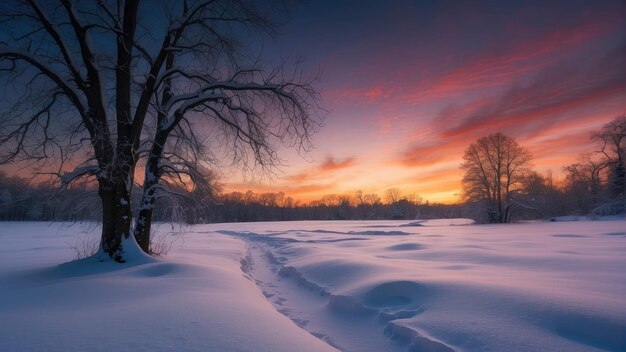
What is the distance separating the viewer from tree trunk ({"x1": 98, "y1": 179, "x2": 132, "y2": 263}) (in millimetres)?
7059

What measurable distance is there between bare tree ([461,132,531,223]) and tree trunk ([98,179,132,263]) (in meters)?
34.9

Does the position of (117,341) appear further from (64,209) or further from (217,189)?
(217,189)

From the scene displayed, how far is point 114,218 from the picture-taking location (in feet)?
23.3

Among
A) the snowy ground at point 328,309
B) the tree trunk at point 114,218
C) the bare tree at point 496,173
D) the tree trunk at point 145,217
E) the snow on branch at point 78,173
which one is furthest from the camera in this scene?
the bare tree at point 496,173

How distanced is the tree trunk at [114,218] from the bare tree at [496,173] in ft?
115

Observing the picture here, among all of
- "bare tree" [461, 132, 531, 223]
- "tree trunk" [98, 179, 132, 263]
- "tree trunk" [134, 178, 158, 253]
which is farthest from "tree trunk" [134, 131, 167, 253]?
"bare tree" [461, 132, 531, 223]

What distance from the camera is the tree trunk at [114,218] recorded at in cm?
706

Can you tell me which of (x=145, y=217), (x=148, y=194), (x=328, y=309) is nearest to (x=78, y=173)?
(x=148, y=194)

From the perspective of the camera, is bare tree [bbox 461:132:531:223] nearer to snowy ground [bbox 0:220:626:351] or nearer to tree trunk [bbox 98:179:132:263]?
snowy ground [bbox 0:220:626:351]

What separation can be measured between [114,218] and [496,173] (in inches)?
1405

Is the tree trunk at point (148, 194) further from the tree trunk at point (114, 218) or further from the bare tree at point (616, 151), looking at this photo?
the bare tree at point (616, 151)

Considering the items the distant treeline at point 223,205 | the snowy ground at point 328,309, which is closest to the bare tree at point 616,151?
the distant treeline at point 223,205

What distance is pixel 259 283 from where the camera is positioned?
7551mm

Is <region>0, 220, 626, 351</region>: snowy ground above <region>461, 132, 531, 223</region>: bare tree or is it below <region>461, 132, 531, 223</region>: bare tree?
below
